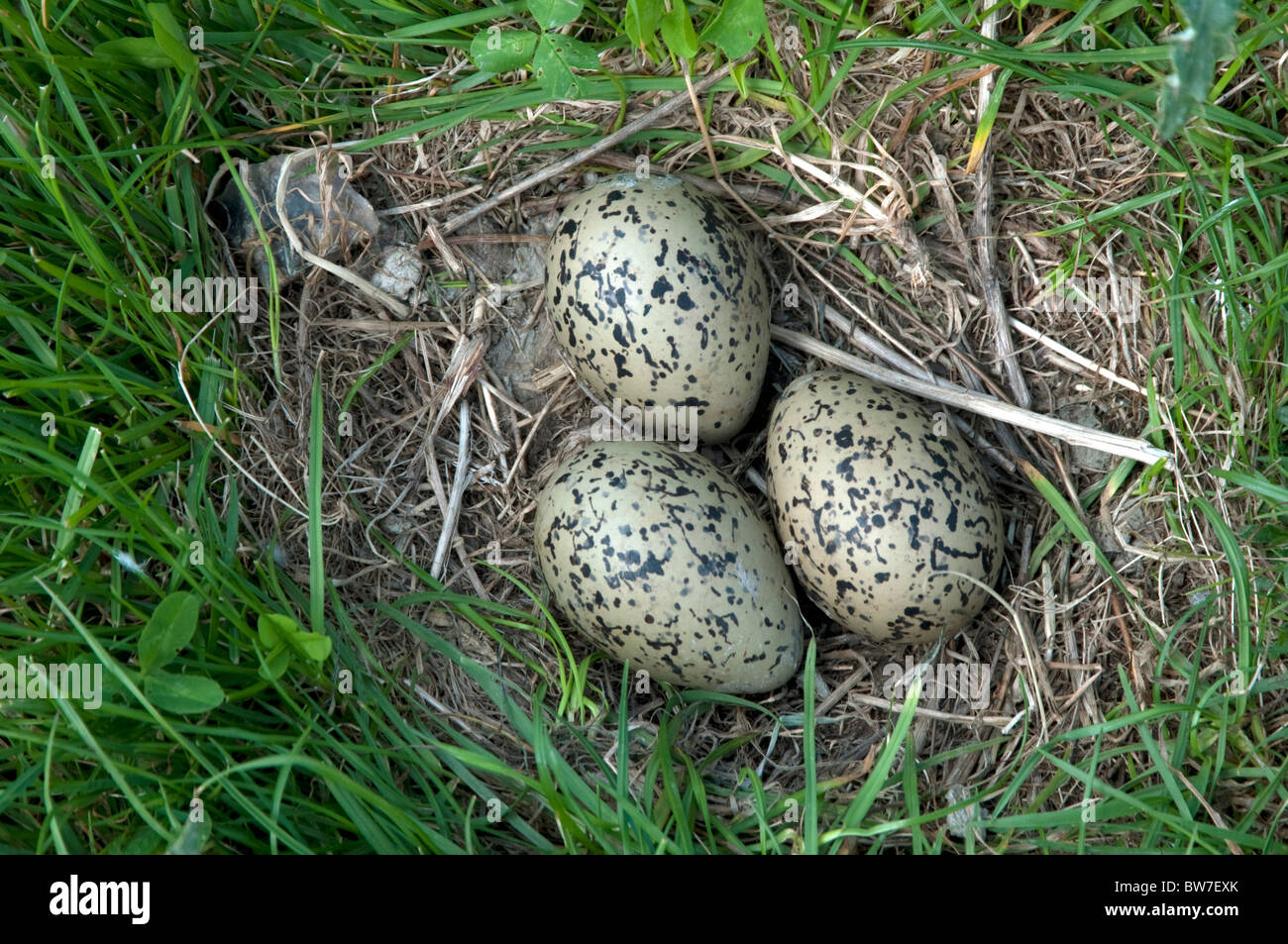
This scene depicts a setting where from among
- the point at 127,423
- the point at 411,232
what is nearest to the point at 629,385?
the point at 411,232

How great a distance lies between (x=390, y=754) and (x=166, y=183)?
1.52 m

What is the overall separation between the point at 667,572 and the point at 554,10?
1.27 metres

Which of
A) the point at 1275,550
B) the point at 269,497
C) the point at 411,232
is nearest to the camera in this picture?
the point at 1275,550

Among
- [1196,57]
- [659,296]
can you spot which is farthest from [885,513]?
[1196,57]

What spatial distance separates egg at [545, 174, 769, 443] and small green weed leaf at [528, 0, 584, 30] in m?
0.40

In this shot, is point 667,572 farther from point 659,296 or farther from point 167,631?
point 167,631

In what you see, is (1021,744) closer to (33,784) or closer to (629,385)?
(629,385)

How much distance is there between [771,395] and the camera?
96.7 inches

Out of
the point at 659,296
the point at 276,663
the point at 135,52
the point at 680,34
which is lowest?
the point at 276,663

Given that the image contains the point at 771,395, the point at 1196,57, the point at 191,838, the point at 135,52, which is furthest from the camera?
the point at 771,395

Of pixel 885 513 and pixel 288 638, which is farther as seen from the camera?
pixel 885 513

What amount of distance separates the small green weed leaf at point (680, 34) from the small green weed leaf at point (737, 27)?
36 mm

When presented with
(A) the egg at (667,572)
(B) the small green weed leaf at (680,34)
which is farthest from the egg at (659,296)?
(B) the small green weed leaf at (680,34)
